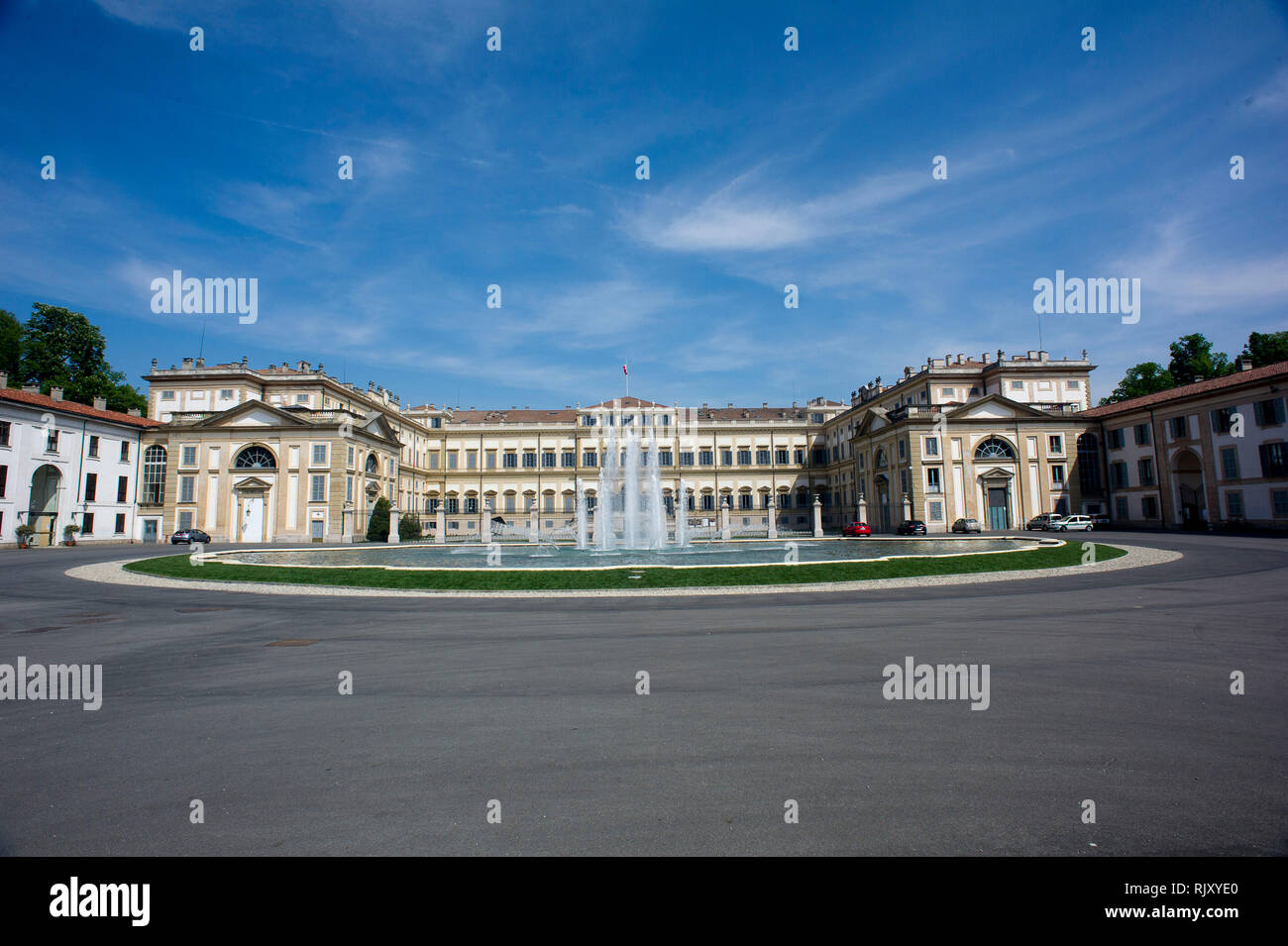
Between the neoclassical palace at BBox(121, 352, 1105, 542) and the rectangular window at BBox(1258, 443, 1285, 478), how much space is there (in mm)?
13925

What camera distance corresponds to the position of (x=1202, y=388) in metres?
42.6

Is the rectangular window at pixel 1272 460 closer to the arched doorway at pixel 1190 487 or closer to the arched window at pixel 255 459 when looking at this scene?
the arched doorway at pixel 1190 487

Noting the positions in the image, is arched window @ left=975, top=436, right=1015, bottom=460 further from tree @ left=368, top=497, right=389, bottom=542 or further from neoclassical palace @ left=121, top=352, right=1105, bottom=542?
tree @ left=368, top=497, right=389, bottom=542

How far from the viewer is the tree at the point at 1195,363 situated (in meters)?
60.9

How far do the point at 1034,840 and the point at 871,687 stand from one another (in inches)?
128

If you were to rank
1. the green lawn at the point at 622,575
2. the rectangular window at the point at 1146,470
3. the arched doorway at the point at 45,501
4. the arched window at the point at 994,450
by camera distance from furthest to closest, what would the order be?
the arched window at the point at 994,450 → the rectangular window at the point at 1146,470 → the arched doorway at the point at 45,501 → the green lawn at the point at 622,575

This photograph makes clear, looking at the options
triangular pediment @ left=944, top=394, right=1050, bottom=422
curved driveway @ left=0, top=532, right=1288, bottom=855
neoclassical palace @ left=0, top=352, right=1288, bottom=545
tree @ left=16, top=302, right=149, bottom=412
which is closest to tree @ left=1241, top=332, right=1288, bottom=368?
neoclassical palace @ left=0, top=352, right=1288, bottom=545

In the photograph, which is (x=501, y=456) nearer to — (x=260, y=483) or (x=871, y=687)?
(x=260, y=483)

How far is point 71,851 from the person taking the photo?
3.48m

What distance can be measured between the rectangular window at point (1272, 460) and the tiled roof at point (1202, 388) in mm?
4062

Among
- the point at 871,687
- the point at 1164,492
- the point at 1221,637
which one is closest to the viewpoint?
the point at 871,687

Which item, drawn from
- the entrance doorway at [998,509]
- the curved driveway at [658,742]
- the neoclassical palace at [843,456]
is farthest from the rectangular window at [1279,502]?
the curved driveway at [658,742]

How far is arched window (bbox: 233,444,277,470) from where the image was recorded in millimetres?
47844
